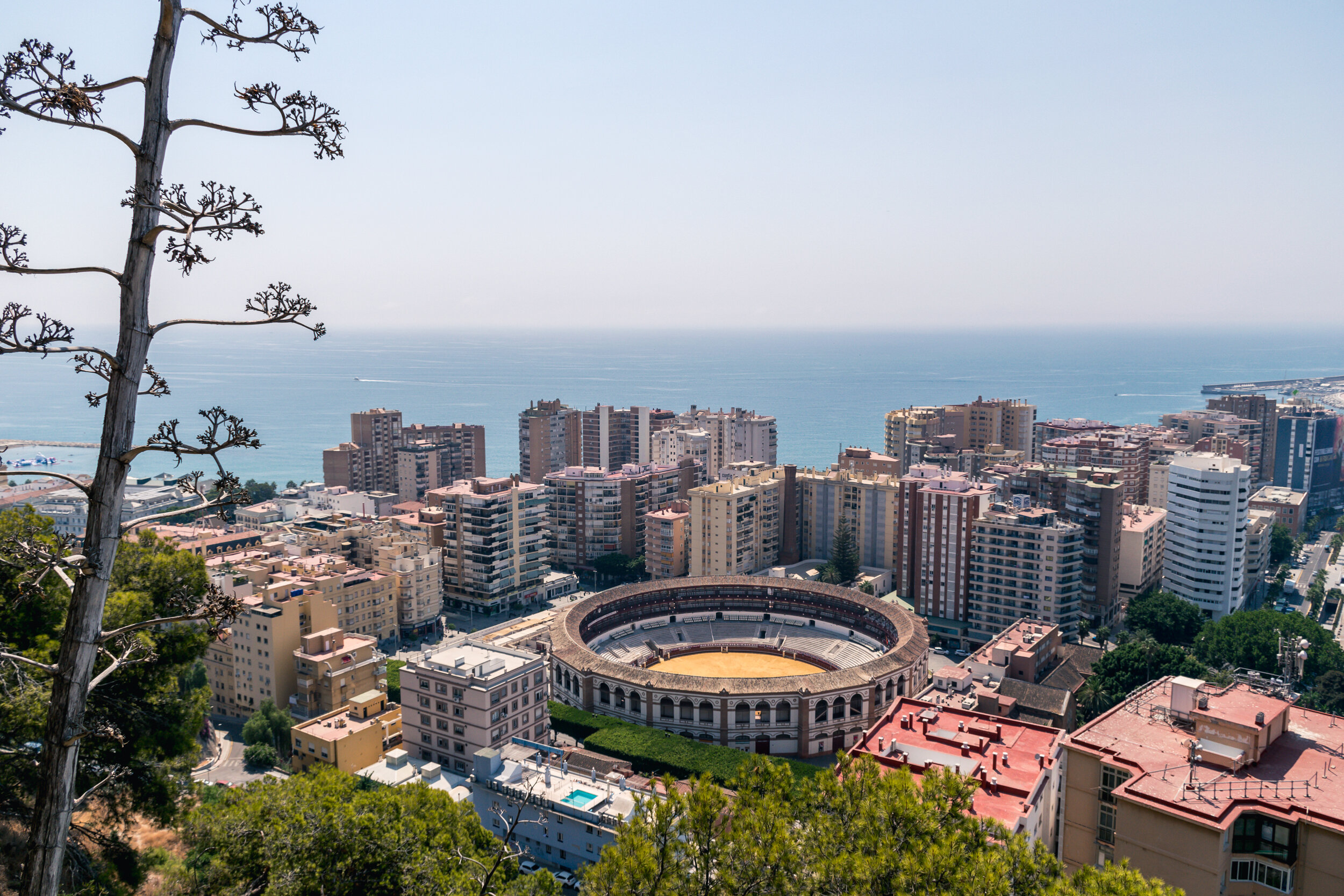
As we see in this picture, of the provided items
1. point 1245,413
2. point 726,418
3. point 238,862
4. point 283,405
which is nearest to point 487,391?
point 283,405

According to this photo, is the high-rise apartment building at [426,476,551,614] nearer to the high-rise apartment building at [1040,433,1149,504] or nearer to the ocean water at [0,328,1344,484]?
the high-rise apartment building at [1040,433,1149,504]

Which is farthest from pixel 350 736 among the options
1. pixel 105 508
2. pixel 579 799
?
pixel 105 508

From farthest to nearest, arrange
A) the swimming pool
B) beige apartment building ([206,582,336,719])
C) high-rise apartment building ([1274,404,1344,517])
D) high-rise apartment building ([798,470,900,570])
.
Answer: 1. high-rise apartment building ([1274,404,1344,517])
2. high-rise apartment building ([798,470,900,570])
3. beige apartment building ([206,582,336,719])
4. the swimming pool

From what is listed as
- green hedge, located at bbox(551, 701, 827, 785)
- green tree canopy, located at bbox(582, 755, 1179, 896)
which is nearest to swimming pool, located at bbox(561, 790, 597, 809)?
green hedge, located at bbox(551, 701, 827, 785)

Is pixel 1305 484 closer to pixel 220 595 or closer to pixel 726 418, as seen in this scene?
pixel 726 418

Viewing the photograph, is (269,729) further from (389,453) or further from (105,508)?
(389,453)

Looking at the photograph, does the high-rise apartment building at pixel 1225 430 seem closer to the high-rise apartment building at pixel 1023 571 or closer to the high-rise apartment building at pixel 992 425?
the high-rise apartment building at pixel 992 425
